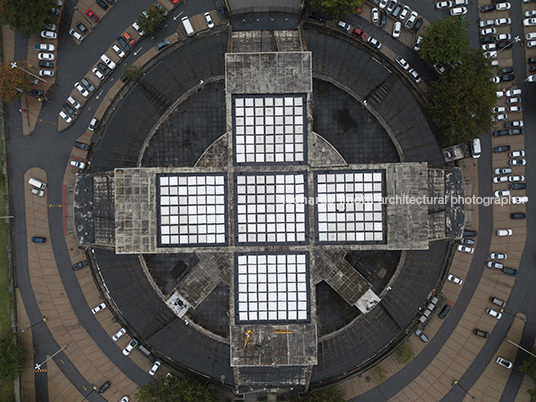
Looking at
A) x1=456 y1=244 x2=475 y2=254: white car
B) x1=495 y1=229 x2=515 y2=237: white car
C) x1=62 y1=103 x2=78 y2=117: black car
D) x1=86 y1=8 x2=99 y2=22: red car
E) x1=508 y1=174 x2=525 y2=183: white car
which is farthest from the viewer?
x1=508 y1=174 x2=525 y2=183: white car

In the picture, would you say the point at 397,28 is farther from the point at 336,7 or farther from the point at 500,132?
the point at 500,132

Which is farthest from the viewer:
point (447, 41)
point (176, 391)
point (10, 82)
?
point (10, 82)

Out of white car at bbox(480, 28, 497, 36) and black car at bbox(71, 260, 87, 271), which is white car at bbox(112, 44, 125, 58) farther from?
white car at bbox(480, 28, 497, 36)

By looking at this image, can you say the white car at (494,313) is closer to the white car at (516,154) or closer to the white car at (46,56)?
the white car at (516,154)

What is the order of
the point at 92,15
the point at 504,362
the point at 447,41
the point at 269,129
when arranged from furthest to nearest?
the point at 92,15
the point at 504,362
the point at 447,41
the point at 269,129

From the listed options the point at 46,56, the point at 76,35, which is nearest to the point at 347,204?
the point at 76,35

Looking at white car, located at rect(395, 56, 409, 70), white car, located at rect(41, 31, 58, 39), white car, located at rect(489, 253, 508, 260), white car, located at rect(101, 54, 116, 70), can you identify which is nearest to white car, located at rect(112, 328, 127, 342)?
white car, located at rect(101, 54, 116, 70)

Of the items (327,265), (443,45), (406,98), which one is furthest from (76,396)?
(443,45)
